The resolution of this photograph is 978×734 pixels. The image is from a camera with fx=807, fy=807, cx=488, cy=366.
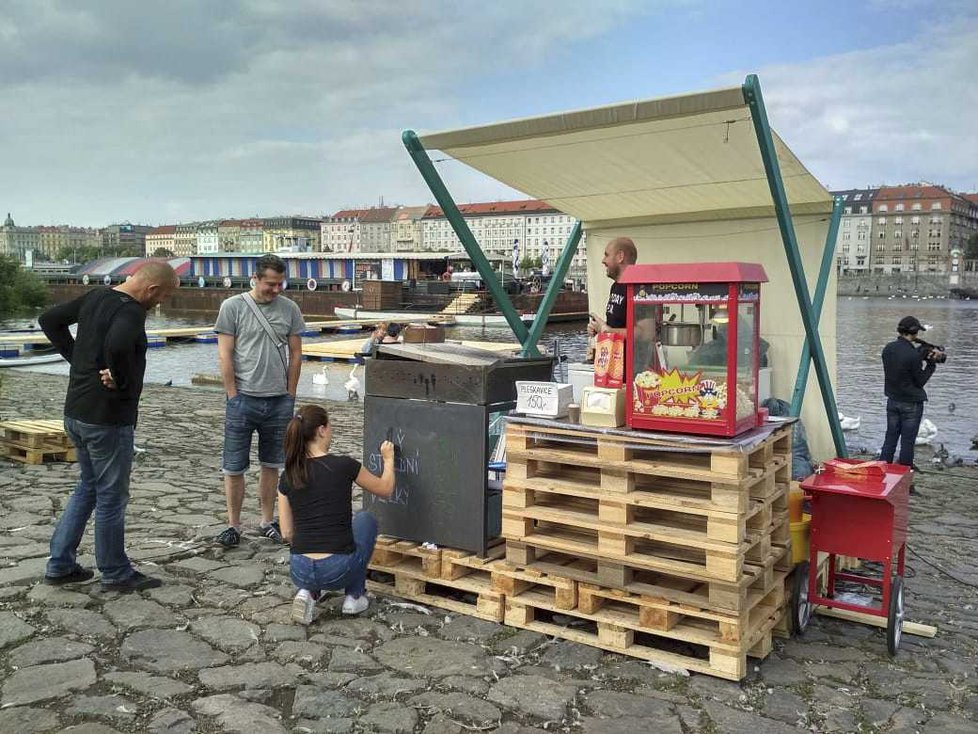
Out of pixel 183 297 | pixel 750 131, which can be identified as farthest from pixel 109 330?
pixel 183 297

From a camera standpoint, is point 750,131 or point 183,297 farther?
point 183,297

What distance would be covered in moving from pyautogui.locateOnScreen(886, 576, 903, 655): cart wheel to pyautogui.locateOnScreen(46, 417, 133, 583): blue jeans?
4.34 meters

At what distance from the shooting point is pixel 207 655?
4074mm

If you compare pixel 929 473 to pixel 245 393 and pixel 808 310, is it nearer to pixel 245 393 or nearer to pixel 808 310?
pixel 808 310

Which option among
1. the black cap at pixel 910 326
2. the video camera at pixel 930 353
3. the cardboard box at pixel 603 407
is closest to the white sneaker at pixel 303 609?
the cardboard box at pixel 603 407

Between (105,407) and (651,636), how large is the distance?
3354 mm

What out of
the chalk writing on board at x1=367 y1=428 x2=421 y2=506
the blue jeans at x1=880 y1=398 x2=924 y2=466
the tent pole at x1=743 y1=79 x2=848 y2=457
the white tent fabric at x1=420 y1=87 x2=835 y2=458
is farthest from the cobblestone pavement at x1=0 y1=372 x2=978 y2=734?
the blue jeans at x1=880 y1=398 x2=924 y2=466

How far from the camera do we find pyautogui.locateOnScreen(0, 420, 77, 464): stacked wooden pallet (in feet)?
27.6

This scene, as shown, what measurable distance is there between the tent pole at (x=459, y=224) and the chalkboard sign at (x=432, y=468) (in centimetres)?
229

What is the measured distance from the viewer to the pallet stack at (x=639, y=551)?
3865mm

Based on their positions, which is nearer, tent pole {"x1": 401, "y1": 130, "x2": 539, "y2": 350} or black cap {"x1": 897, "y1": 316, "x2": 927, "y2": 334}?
tent pole {"x1": 401, "y1": 130, "x2": 539, "y2": 350}

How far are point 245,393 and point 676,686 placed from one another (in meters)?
3.48

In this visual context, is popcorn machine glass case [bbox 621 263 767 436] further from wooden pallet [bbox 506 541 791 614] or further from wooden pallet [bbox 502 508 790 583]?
wooden pallet [bbox 506 541 791 614]

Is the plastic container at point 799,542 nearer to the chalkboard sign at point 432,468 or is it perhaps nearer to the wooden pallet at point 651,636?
the wooden pallet at point 651,636
